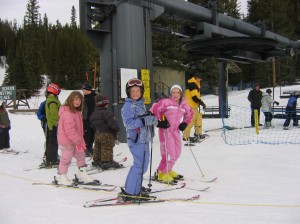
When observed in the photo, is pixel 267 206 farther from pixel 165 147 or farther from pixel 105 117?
pixel 105 117

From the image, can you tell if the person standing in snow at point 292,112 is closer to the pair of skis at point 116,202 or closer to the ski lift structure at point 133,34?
the ski lift structure at point 133,34

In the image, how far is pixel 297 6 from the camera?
173ft

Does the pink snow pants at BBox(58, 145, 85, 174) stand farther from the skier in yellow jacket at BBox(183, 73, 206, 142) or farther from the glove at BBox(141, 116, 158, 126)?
the skier in yellow jacket at BBox(183, 73, 206, 142)

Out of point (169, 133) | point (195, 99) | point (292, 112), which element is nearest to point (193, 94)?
point (195, 99)

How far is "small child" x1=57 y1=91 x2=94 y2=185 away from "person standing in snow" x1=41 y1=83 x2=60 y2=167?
147cm

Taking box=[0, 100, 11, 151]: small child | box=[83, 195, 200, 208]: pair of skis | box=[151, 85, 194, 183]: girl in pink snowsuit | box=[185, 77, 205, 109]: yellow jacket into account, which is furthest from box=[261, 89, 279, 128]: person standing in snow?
box=[83, 195, 200, 208]: pair of skis

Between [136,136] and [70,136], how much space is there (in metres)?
1.45

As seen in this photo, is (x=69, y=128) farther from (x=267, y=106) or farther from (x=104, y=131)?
(x=267, y=106)

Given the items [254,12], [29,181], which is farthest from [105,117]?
[254,12]

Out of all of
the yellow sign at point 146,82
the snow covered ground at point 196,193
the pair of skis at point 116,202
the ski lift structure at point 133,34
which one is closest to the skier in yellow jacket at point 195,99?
the yellow sign at point 146,82

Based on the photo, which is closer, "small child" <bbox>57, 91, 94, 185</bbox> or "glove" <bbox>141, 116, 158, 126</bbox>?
"glove" <bbox>141, 116, 158, 126</bbox>

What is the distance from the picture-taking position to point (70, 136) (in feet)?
18.7

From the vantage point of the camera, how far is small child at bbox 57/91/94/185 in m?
5.75

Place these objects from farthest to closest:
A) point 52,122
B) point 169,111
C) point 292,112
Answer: point 292,112 → point 52,122 → point 169,111
